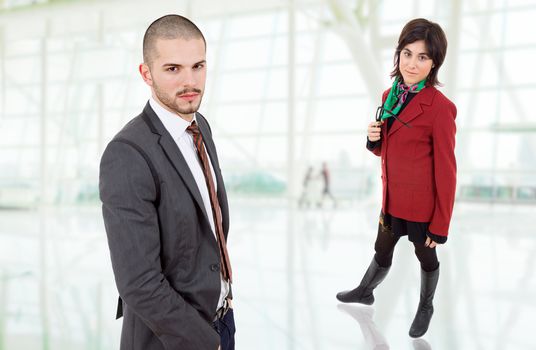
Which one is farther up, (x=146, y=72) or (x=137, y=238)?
(x=146, y=72)

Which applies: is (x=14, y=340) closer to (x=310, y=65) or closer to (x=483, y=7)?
(x=310, y=65)

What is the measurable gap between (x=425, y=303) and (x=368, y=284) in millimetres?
395

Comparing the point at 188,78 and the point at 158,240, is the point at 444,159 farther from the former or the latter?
the point at 158,240

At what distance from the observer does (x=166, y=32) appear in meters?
1.59

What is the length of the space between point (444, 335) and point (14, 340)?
10.9 ft

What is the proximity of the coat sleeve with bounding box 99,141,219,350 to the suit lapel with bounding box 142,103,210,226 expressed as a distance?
100mm

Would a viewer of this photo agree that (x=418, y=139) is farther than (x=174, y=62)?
Yes

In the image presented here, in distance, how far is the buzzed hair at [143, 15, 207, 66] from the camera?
1591 mm

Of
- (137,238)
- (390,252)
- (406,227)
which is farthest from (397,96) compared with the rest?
(137,238)

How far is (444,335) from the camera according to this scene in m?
3.76

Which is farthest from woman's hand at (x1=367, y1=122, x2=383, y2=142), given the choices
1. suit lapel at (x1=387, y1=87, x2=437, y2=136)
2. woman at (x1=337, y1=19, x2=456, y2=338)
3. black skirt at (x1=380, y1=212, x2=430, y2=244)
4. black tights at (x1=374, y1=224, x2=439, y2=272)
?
black tights at (x1=374, y1=224, x2=439, y2=272)

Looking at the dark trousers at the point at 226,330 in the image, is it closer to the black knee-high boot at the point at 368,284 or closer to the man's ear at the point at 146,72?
the man's ear at the point at 146,72

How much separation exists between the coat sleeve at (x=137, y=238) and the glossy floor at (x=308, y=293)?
2190mm

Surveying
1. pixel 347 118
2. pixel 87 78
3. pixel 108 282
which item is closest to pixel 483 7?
pixel 347 118
